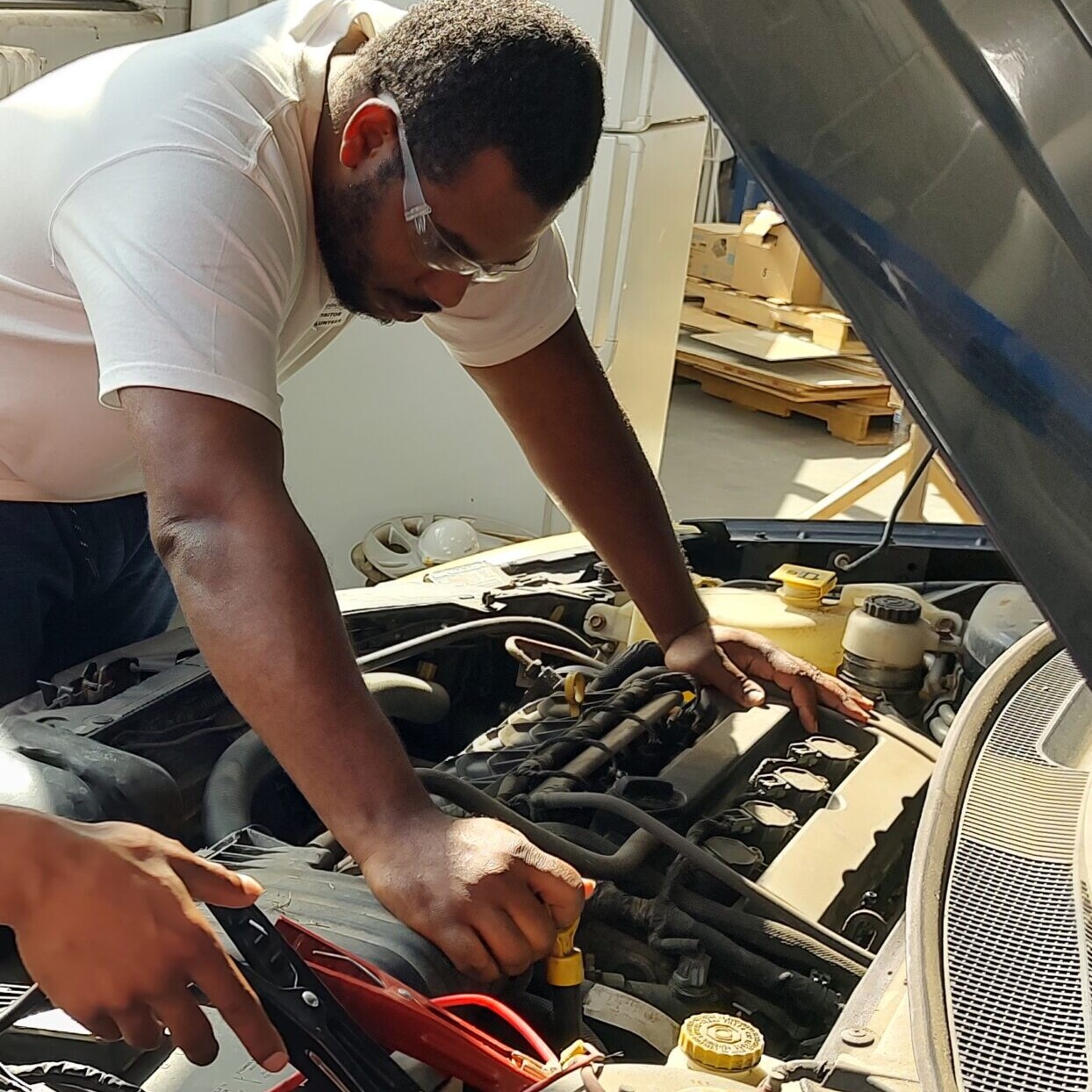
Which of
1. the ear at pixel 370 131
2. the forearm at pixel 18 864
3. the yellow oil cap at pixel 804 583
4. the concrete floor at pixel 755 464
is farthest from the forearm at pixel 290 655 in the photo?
the concrete floor at pixel 755 464

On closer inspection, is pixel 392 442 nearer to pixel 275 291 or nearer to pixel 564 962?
pixel 275 291

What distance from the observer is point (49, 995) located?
780 millimetres

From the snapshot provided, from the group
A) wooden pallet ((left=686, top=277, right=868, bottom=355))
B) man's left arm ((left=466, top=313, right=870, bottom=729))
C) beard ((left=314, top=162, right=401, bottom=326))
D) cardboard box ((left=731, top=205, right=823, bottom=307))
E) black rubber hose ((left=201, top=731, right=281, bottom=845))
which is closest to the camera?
black rubber hose ((left=201, top=731, right=281, bottom=845))

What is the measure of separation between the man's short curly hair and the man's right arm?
1.20 feet

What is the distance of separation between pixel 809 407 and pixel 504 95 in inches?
212

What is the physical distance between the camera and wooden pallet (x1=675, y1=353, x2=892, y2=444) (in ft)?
21.4

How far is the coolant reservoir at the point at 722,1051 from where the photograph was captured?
1133 millimetres

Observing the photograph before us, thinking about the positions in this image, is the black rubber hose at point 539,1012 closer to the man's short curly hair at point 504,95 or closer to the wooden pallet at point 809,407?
the man's short curly hair at point 504,95

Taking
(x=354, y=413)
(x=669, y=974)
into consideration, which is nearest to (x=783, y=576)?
(x=669, y=974)

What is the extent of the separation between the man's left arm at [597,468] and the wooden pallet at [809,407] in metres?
4.58

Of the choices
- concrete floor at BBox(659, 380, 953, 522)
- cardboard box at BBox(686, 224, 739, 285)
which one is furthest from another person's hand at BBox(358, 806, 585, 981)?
cardboard box at BBox(686, 224, 739, 285)

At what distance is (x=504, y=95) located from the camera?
1.46 meters

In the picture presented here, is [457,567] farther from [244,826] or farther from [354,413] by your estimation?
[354,413]

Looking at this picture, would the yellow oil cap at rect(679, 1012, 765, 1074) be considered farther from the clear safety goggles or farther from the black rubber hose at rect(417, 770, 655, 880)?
the clear safety goggles
